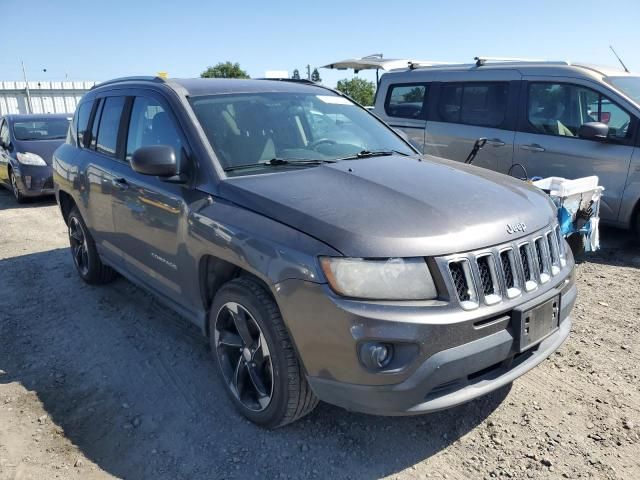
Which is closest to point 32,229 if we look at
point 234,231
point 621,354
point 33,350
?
point 33,350

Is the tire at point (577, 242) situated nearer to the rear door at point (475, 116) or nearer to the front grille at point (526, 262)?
the rear door at point (475, 116)

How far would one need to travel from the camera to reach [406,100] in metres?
7.35

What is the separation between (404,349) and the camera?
219 cm

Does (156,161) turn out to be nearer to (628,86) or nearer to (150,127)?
(150,127)

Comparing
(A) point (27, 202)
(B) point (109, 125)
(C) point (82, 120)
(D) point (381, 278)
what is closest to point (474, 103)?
(B) point (109, 125)

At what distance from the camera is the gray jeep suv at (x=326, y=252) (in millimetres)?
2219

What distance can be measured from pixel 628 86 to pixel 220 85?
15.1 feet

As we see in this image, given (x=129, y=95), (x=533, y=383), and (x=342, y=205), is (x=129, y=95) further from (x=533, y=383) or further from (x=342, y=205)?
(x=533, y=383)

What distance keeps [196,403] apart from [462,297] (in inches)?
67.9

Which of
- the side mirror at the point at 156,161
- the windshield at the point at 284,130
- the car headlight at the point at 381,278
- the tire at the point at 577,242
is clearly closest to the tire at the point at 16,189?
the windshield at the point at 284,130

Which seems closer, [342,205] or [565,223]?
[342,205]

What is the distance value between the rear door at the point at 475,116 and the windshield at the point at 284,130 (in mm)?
2803

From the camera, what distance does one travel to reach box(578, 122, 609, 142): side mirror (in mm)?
5379

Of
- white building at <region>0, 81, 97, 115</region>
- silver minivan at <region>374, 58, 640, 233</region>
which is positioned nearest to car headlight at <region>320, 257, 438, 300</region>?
silver minivan at <region>374, 58, 640, 233</region>
